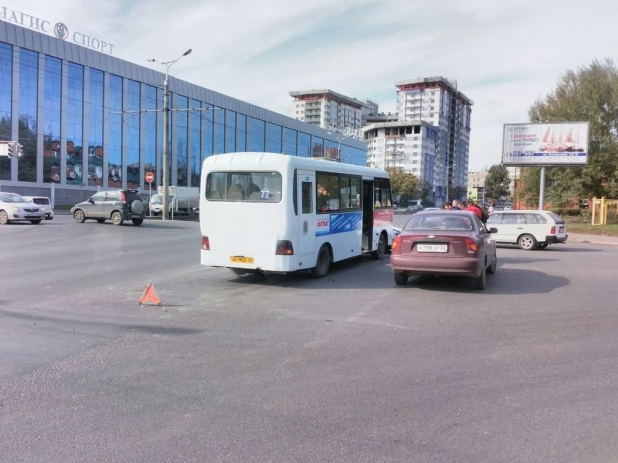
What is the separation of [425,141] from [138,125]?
347 feet

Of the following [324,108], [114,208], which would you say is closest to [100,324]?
[114,208]

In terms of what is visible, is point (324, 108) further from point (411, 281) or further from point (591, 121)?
point (411, 281)

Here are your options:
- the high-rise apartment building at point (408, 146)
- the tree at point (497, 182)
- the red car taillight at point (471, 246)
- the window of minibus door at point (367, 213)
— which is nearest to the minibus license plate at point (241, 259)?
the red car taillight at point (471, 246)

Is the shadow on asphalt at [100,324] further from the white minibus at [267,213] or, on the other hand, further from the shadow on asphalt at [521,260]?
the shadow on asphalt at [521,260]

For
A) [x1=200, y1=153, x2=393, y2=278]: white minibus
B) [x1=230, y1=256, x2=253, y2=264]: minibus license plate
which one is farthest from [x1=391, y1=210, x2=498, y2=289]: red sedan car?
[x1=230, y1=256, x2=253, y2=264]: minibus license plate

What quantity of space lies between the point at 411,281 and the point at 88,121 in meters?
56.2

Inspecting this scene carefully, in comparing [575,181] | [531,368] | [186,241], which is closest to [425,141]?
[575,181]

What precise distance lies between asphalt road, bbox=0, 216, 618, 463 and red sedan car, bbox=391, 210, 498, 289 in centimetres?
47

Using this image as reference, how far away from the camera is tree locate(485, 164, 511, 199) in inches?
4471

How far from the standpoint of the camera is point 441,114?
17188cm

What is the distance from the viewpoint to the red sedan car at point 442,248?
9414 millimetres

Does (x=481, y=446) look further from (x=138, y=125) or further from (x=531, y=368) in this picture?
(x=138, y=125)

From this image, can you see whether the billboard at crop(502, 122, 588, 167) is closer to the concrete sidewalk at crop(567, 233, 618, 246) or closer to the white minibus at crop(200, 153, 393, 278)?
the concrete sidewalk at crop(567, 233, 618, 246)

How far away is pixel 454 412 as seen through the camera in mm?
4113
